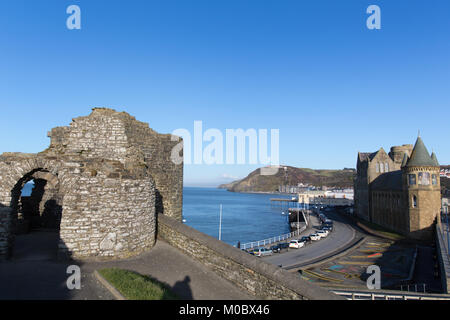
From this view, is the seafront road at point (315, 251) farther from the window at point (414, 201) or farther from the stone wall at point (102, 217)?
the stone wall at point (102, 217)

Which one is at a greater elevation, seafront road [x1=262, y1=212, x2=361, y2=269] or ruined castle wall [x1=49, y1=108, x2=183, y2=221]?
ruined castle wall [x1=49, y1=108, x2=183, y2=221]

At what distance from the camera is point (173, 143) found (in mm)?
17375

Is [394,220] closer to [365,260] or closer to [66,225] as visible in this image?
[365,260]

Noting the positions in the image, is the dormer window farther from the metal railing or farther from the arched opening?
the arched opening

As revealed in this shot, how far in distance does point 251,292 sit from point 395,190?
4980 cm

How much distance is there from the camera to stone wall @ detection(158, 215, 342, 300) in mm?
7039

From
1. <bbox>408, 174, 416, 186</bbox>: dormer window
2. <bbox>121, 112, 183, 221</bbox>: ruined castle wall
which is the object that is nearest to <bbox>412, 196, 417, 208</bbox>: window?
<bbox>408, 174, 416, 186</bbox>: dormer window

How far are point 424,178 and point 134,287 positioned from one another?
156 feet

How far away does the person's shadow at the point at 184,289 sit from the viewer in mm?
8088

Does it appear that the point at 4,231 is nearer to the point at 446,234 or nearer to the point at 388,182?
the point at 446,234

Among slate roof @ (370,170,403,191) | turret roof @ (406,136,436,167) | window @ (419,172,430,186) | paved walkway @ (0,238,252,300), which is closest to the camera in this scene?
paved walkway @ (0,238,252,300)
